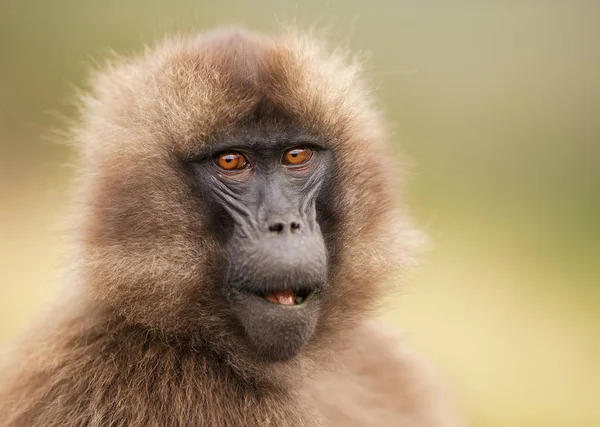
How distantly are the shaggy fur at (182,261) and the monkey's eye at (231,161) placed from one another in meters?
0.08

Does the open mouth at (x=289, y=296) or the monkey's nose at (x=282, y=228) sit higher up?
the monkey's nose at (x=282, y=228)

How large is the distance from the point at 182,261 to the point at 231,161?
44 cm

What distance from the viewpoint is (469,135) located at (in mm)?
10484

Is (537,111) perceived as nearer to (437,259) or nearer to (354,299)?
(437,259)

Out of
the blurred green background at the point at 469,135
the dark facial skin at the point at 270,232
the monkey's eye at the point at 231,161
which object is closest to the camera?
the dark facial skin at the point at 270,232

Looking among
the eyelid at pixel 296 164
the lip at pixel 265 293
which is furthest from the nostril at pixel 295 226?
the eyelid at pixel 296 164

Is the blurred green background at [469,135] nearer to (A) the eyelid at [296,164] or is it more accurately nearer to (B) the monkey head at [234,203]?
(B) the monkey head at [234,203]

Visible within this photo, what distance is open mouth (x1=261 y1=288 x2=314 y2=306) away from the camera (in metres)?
3.38

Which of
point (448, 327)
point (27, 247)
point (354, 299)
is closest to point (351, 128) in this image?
point (354, 299)

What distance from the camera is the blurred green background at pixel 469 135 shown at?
29.9 feet

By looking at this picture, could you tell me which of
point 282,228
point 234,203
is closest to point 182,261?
point 234,203

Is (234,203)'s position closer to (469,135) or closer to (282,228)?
(282,228)

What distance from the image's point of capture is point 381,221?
390 centimetres

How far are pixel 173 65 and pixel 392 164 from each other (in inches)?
42.6
